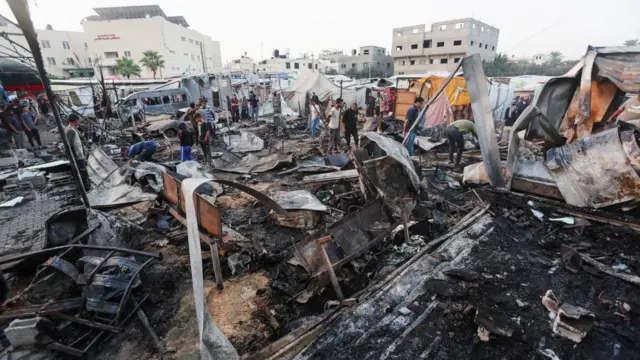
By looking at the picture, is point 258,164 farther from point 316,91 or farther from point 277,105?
point 277,105

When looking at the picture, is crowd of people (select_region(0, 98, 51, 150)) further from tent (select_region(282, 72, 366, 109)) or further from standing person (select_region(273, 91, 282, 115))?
tent (select_region(282, 72, 366, 109))

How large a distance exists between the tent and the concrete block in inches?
617

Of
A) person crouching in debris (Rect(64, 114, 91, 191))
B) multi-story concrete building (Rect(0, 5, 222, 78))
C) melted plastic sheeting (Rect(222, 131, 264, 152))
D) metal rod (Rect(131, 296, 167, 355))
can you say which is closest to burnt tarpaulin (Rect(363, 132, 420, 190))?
metal rod (Rect(131, 296, 167, 355))

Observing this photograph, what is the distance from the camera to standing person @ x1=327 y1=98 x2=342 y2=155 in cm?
1002

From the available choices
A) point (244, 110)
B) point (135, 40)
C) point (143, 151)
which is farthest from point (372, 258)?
point (135, 40)

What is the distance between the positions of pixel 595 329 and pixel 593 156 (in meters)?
3.25

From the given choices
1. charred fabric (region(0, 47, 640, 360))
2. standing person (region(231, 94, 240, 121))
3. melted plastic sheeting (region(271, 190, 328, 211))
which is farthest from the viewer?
standing person (region(231, 94, 240, 121))

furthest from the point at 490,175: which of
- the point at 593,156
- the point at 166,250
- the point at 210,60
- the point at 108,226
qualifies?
the point at 210,60

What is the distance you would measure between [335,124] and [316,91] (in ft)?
27.0

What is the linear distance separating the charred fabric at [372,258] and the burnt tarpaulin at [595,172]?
0.07ft

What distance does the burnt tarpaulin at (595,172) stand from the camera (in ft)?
15.1

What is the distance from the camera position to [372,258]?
435 cm

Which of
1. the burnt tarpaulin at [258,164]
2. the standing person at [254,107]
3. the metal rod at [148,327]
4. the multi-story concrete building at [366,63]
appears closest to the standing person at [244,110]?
the standing person at [254,107]

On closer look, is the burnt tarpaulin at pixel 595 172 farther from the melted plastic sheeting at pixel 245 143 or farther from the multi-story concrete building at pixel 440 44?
the multi-story concrete building at pixel 440 44
